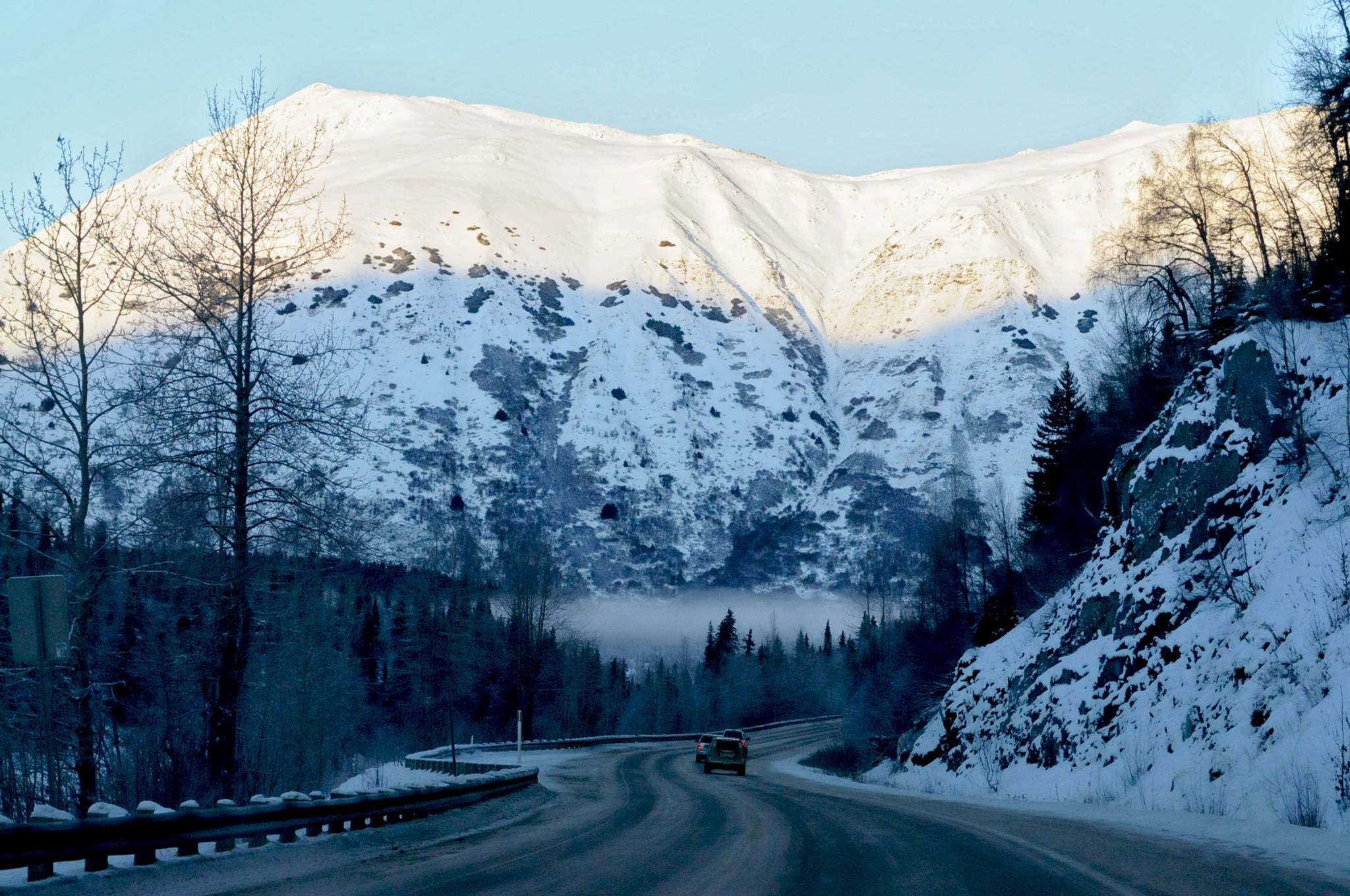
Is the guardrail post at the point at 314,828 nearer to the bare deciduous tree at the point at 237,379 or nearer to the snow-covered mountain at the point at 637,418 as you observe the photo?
the bare deciduous tree at the point at 237,379

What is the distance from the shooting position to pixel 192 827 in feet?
31.9

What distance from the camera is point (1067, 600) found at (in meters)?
33.5

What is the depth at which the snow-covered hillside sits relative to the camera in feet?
51.8

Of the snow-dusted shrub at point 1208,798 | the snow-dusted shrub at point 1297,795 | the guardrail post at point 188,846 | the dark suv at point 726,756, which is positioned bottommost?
the dark suv at point 726,756

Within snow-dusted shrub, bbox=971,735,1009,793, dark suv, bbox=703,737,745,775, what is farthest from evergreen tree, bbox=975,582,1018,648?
snow-dusted shrub, bbox=971,735,1009,793

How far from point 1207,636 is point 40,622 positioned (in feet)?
65.5

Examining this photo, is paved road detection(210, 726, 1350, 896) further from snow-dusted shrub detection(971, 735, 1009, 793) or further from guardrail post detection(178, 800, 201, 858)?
snow-dusted shrub detection(971, 735, 1009, 793)

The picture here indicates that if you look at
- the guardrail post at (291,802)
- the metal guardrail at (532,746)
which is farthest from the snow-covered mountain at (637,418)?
the guardrail post at (291,802)

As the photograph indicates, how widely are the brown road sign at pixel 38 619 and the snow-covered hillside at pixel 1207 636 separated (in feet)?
44.0

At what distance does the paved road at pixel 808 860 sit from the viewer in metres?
8.73

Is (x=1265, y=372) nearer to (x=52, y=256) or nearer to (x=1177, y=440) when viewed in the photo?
(x=1177, y=440)

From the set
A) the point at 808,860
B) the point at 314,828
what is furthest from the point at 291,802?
the point at 808,860

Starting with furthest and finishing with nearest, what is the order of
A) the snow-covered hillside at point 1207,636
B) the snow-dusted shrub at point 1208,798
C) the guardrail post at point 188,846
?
the snow-covered hillside at point 1207,636, the snow-dusted shrub at point 1208,798, the guardrail post at point 188,846

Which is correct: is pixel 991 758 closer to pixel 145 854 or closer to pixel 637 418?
pixel 145 854
